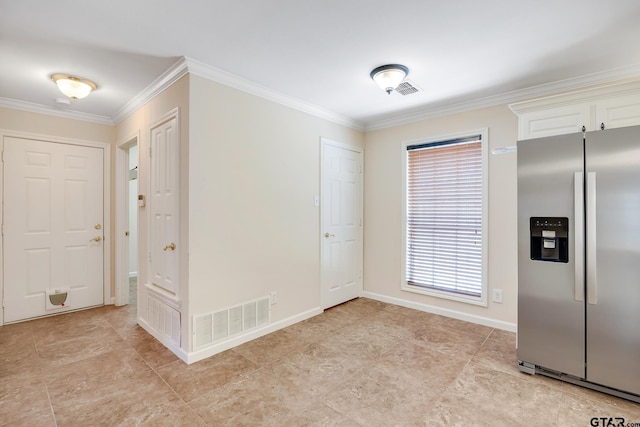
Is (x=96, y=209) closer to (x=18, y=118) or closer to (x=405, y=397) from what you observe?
(x=18, y=118)

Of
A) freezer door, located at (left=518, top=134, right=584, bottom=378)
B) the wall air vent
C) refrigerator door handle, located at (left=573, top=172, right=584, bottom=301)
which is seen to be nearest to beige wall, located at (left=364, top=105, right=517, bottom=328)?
the wall air vent

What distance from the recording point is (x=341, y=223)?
4.14m

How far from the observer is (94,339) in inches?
120

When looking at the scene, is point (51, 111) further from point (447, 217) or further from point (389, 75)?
point (447, 217)

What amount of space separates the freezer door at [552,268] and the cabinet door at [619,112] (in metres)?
0.31

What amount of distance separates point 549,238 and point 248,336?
2708 millimetres

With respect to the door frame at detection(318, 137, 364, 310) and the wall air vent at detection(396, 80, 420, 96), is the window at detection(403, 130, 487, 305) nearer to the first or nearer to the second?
the door frame at detection(318, 137, 364, 310)

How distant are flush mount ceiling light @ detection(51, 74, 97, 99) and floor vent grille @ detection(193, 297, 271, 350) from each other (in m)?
2.40

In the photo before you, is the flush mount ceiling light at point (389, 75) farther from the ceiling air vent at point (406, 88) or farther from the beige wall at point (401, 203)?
the beige wall at point (401, 203)

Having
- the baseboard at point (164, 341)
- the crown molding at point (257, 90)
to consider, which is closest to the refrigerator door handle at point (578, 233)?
the crown molding at point (257, 90)

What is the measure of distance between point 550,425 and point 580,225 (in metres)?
1.31

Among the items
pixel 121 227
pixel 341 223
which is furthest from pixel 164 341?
pixel 341 223

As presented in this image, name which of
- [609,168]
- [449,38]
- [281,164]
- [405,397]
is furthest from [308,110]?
[405,397]

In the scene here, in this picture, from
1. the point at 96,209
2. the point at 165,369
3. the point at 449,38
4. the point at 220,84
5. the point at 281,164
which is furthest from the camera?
the point at 96,209
